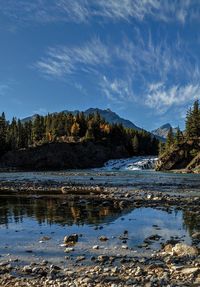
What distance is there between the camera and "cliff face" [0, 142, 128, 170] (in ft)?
533

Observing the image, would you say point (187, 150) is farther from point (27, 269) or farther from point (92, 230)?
point (27, 269)

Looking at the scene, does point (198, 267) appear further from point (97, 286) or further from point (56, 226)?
point (56, 226)

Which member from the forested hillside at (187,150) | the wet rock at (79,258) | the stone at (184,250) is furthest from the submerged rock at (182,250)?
the forested hillside at (187,150)

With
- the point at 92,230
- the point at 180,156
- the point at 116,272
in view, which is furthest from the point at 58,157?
the point at 116,272

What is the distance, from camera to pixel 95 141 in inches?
7815

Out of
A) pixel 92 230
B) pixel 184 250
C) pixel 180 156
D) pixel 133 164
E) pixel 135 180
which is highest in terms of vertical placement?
pixel 180 156

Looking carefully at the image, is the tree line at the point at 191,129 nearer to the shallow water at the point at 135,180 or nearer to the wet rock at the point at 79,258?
the shallow water at the point at 135,180

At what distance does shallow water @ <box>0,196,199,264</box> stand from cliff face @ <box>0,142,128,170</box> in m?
130

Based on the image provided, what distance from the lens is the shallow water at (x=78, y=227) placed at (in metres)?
17.4

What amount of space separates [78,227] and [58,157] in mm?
146714

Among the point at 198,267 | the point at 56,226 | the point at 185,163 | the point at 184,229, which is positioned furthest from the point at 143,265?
the point at 185,163

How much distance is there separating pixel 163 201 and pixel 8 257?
21370 millimetres

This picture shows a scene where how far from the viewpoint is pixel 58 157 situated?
169000 millimetres

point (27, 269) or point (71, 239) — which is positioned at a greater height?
point (71, 239)
